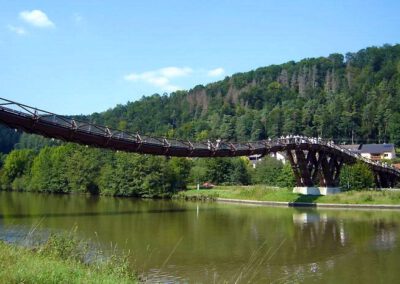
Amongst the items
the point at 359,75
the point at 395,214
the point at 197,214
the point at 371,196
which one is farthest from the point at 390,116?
the point at 197,214

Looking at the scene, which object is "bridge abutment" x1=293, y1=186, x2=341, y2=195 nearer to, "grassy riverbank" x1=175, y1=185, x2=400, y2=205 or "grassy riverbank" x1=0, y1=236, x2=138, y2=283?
"grassy riverbank" x1=175, y1=185, x2=400, y2=205

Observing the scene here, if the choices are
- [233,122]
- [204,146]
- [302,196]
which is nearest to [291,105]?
[233,122]

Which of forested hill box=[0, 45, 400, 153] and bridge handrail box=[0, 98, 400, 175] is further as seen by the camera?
forested hill box=[0, 45, 400, 153]

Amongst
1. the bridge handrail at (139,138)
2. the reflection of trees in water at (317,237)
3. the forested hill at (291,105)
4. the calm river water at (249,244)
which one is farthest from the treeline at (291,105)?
the calm river water at (249,244)

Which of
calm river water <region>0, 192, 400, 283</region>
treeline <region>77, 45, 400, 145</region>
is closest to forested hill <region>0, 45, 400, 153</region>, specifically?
treeline <region>77, 45, 400, 145</region>

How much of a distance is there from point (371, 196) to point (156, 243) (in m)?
31.4

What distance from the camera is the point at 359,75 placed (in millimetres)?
151500

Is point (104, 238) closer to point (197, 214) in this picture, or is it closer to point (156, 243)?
point (156, 243)

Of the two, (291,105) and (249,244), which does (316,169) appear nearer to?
(249,244)

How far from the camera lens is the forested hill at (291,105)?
11306 cm

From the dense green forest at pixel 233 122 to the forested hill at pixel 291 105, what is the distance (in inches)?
12.2

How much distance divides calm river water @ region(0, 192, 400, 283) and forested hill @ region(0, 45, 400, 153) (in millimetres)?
77257

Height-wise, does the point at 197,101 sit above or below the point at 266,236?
above

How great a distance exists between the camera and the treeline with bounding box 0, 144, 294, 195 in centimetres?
6700
